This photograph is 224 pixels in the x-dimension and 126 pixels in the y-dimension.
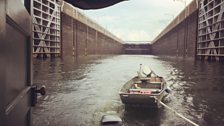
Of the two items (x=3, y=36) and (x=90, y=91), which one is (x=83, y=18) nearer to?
(x=90, y=91)

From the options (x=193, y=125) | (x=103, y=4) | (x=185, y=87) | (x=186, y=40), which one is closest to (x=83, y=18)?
(x=186, y=40)

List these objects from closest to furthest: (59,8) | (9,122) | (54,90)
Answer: (9,122), (54,90), (59,8)

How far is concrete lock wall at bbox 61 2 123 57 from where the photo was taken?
129ft

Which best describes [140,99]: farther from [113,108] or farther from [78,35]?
[78,35]

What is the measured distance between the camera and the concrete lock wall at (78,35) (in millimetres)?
39250

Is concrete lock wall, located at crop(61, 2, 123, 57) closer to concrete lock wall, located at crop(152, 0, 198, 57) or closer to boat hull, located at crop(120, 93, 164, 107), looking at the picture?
concrete lock wall, located at crop(152, 0, 198, 57)

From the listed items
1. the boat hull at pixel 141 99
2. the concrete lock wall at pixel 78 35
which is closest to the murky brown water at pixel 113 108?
the boat hull at pixel 141 99

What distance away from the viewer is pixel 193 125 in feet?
22.4

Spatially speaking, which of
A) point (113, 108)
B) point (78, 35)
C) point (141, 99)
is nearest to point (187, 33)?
point (78, 35)

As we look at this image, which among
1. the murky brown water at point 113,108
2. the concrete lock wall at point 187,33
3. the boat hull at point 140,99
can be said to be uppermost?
the concrete lock wall at point 187,33

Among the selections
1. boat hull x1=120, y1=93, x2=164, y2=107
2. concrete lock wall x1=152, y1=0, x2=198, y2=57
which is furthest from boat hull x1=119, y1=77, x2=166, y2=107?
concrete lock wall x1=152, y1=0, x2=198, y2=57

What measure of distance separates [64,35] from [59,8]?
12.8 feet

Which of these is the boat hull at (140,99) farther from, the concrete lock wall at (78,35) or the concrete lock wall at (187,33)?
the concrete lock wall at (78,35)

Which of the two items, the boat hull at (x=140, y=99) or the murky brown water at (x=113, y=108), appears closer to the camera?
the murky brown water at (x=113, y=108)
